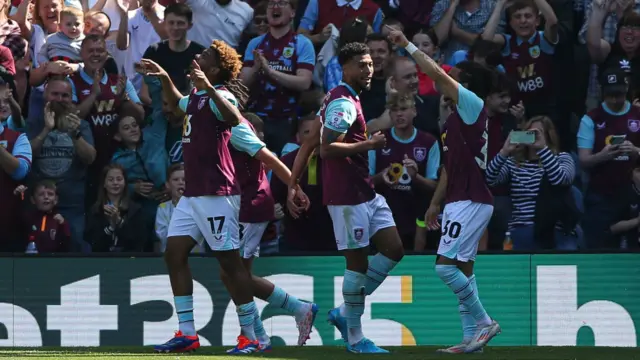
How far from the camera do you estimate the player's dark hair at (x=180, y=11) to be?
45.6 feet

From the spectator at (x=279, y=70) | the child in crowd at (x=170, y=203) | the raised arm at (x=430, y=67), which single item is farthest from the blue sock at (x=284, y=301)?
the spectator at (x=279, y=70)

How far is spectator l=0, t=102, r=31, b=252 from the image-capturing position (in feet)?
43.1

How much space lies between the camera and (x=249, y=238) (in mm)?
10711

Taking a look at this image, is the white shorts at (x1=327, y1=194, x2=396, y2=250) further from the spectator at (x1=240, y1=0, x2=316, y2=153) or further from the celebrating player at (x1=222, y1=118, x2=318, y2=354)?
the spectator at (x1=240, y1=0, x2=316, y2=153)

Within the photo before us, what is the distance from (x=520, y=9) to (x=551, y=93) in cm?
105

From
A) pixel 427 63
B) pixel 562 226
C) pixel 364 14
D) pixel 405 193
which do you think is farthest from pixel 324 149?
pixel 364 14

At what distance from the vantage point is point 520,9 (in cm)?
1391

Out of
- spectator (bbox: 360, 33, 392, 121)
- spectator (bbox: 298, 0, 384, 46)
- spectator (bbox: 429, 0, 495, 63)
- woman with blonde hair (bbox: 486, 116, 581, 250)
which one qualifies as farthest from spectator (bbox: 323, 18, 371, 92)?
woman with blonde hair (bbox: 486, 116, 581, 250)

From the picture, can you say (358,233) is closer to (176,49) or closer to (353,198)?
(353,198)

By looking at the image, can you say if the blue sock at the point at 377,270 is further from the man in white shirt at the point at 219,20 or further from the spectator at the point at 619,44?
the man in white shirt at the point at 219,20

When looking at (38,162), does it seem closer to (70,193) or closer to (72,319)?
(70,193)

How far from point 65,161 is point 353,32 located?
353cm

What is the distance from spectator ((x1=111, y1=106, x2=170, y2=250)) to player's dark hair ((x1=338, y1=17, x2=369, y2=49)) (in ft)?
7.59

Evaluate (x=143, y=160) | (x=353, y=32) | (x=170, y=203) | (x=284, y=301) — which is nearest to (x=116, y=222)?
(x=170, y=203)
